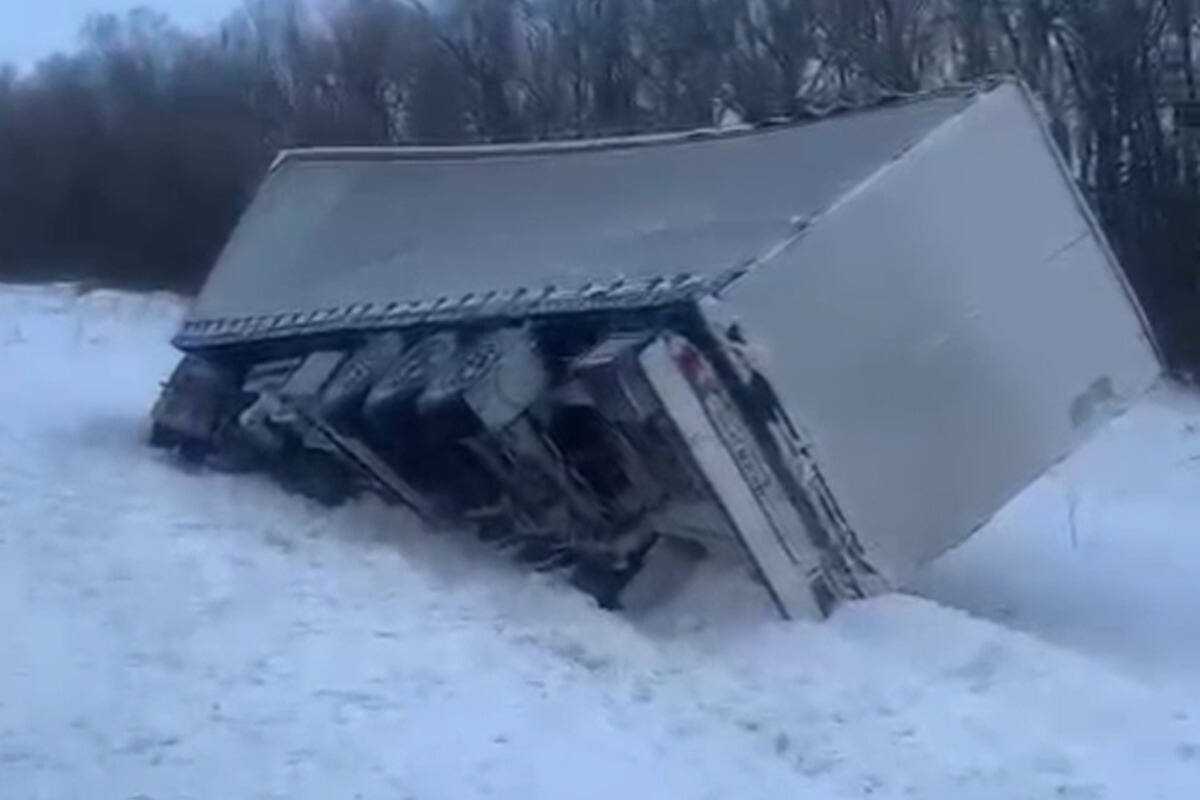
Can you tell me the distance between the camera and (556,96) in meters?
48.2

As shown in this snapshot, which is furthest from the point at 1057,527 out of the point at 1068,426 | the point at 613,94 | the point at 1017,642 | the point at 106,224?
the point at 613,94

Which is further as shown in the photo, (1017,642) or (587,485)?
(587,485)

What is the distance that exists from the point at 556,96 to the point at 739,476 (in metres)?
37.2

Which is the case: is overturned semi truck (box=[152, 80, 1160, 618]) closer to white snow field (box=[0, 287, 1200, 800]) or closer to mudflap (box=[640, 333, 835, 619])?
mudflap (box=[640, 333, 835, 619])

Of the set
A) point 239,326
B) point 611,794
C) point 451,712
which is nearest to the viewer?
point 611,794

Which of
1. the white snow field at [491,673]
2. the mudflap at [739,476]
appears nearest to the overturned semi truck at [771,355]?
the mudflap at [739,476]

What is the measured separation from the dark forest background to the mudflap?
23.5 metres

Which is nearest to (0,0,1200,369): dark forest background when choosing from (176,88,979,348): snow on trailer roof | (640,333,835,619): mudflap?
(176,88,979,348): snow on trailer roof

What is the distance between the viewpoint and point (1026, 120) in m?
12.2

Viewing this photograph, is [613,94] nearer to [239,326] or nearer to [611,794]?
[239,326]

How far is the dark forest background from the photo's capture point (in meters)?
39.3

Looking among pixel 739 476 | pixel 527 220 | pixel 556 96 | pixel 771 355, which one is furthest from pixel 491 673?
pixel 556 96

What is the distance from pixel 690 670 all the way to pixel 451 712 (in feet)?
4.30

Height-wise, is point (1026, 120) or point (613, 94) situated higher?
point (1026, 120)
